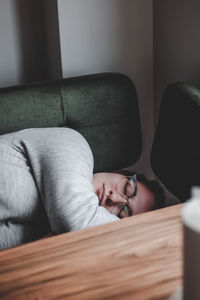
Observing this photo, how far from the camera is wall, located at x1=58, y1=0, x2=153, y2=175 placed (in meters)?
1.76

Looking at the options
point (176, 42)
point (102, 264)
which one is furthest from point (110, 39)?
point (102, 264)

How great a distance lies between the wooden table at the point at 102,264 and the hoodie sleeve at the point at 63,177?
281 millimetres

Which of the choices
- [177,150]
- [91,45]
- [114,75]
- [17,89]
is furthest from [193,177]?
[91,45]

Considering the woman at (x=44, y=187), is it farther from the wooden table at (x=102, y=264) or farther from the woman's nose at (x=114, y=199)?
the wooden table at (x=102, y=264)

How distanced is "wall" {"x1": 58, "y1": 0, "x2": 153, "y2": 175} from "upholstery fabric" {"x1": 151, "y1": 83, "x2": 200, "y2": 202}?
0.49m

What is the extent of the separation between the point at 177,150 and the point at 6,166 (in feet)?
2.03

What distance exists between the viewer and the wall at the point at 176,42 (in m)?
1.76

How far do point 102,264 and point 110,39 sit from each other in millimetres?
1429

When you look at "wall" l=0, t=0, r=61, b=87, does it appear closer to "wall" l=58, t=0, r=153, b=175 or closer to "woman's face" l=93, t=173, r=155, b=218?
"wall" l=58, t=0, r=153, b=175

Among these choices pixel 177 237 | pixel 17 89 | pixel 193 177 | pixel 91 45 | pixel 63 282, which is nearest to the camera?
pixel 63 282

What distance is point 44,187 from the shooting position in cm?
113

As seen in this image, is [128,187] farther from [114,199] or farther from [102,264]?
[102,264]

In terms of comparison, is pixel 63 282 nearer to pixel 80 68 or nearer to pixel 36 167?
pixel 36 167

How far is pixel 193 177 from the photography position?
132 cm
